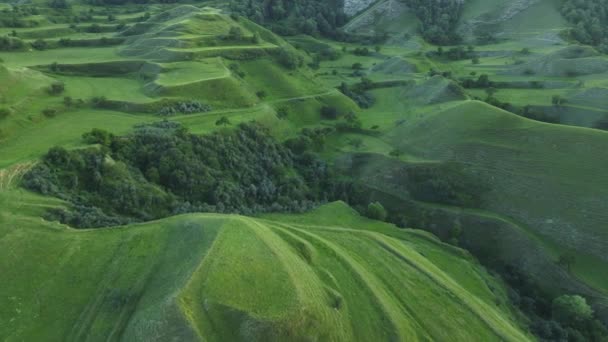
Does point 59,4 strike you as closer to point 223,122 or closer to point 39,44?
point 39,44

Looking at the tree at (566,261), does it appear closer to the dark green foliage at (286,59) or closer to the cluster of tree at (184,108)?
the cluster of tree at (184,108)

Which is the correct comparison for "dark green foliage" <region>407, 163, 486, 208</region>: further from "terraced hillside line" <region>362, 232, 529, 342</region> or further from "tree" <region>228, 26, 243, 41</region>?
"tree" <region>228, 26, 243, 41</region>

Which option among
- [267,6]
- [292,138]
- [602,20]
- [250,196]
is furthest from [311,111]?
[602,20]

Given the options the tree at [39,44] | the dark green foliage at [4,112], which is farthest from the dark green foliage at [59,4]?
the dark green foliage at [4,112]

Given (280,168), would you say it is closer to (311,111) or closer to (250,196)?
(250,196)

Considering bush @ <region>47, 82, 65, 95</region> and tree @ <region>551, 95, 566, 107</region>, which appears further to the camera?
tree @ <region>551, 95, 566, 107</region>

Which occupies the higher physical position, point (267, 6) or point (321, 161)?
point (267, 6)

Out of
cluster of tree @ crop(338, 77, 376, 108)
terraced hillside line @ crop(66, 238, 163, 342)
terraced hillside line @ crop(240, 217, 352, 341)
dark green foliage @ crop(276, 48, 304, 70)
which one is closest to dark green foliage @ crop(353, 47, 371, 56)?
cluster of tree @ crop(338, 77, 376, 108)
